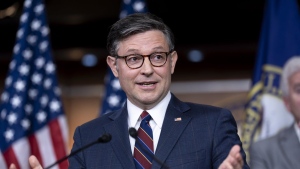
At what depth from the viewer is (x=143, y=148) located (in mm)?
2275

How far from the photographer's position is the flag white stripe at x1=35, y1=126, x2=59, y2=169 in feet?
14.4

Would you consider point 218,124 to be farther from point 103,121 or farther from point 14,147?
point 14,147

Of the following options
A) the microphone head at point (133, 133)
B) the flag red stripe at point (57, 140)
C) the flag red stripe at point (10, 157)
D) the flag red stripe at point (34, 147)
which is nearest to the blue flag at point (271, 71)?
the flag red stripe at point (57, 140)

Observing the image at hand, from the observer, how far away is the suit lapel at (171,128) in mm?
2271

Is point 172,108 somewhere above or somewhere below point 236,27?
above

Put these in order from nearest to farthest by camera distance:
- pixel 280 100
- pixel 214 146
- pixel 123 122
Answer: pixel 214 146 → pixel 123 122 → pixel 280 100

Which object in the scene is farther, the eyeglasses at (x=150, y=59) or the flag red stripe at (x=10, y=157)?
the flag red stripe at (x=10, y=157)

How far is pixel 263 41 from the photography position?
171 inches

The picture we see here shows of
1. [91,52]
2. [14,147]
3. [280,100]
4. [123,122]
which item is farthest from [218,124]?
[91,52]

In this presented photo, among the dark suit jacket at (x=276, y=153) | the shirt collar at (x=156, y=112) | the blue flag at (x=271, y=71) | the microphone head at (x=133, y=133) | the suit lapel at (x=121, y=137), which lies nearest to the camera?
the microphone head at (x=133, y=133)

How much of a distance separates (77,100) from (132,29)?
402 cm

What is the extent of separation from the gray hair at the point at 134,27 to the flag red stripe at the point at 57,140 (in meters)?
2.05

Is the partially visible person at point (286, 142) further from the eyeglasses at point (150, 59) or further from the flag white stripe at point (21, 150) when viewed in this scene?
the eyeglasses at point (150, 59)

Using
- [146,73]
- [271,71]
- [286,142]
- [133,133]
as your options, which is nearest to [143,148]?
[133,133]
